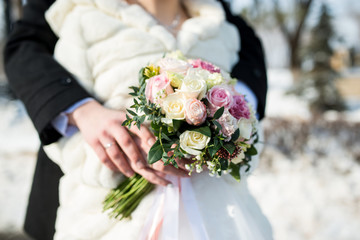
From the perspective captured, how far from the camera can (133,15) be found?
137 centimetres

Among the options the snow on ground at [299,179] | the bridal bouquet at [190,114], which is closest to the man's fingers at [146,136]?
the bridal bouquet at [190,114]

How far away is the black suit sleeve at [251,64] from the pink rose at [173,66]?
58 cm

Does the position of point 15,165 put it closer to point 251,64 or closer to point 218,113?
point 251,64

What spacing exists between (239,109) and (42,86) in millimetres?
824

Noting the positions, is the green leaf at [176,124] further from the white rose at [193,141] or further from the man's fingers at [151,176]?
the man's fingers at [151,176]

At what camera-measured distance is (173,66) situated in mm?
1081

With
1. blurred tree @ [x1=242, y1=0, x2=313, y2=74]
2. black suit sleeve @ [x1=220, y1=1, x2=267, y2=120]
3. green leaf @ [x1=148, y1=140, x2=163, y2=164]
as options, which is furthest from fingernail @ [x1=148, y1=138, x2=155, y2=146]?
blurred tree @ [x1=242, y1=0, x2=313, y2=74]

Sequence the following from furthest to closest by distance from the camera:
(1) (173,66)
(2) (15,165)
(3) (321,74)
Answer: (3) (321,74) < (2) (15,165) < (1) (173,66)

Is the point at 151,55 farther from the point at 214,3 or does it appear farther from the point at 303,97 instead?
the point at 303,97

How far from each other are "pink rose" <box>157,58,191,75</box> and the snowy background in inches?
109

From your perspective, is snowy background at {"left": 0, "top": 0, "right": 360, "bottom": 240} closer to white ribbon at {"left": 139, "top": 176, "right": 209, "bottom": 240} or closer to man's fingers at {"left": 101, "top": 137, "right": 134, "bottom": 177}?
white ribbon at {"left": 139, "top": 176, "right": 209, "bottom": 240}

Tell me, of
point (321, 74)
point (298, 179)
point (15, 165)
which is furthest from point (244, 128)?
point (321, 74)

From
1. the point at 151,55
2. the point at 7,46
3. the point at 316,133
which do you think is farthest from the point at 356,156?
the point at 7,46

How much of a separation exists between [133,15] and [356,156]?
4.66 m
